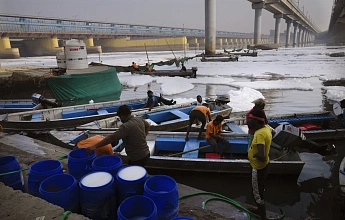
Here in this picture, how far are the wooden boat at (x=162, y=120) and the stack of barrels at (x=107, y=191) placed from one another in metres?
4.97

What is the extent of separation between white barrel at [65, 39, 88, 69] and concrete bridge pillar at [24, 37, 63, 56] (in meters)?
51.1

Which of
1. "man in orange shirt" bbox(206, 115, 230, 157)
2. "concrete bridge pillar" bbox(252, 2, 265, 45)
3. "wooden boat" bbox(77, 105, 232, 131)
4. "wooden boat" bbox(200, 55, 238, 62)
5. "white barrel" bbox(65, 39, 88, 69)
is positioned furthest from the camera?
"concrete bridge pillar" bbox(252, 2, 265, 45)

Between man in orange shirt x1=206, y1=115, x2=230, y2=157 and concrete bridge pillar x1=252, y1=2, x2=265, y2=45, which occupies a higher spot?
concrete bridge pillar x1=252, y1=2, x2=265, y2=45

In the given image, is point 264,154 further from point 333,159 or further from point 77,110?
point 77,110

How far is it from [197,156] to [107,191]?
396cm

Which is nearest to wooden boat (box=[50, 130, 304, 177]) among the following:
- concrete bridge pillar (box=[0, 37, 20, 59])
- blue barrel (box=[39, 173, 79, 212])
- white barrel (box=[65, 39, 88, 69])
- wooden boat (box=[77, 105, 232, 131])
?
wooden boat (box=[77, 105, 232, 131])

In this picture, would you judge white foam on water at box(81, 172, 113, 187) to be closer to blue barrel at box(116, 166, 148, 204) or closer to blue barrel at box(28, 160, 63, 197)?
blue barrel at box(116, 166, 148, 204)

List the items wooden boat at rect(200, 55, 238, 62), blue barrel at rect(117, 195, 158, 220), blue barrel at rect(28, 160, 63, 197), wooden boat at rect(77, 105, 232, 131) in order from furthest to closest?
wooden boat at rect(200, 55, 238, 62)
wooden boat at rect(77, 105, 232, 131)
blue barrel at rect(28, 160, 63, 197)
blue barrel at rect(117, 195, 158, 220)

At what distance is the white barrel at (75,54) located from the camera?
15.5 meters

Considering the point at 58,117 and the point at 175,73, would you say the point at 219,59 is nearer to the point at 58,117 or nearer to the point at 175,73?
the point at 175,73

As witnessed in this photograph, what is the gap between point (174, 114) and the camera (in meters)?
9.71

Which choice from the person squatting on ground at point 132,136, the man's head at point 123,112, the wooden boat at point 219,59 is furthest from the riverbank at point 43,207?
the wooden boat at point 219,59

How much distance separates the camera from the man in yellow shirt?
3523 millimetres

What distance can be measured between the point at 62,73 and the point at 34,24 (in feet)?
174
